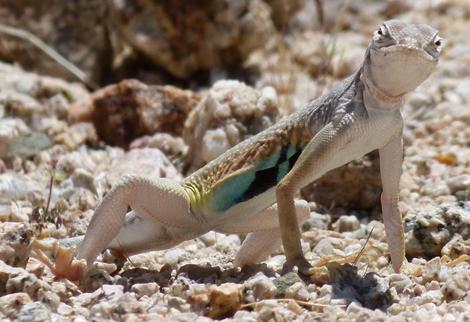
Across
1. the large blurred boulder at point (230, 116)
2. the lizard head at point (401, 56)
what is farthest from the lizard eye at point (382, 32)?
the large blurred boulder at point (230, 116)

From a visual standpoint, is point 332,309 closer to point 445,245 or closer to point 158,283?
point 158,283

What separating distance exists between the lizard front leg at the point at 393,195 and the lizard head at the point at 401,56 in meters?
0.41

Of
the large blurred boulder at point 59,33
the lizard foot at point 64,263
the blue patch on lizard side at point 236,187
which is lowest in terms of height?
the lizard foot at point 64,263

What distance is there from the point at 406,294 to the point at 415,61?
123 cm

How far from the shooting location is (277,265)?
6496 millimetres

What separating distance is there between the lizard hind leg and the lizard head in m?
1.34

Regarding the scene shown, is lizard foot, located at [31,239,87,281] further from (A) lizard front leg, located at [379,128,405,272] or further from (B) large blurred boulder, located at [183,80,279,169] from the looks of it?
(B) large blurred boulder, located at [183,80,279,169]

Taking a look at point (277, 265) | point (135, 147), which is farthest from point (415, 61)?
point (135, 147)

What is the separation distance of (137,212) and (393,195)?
1.52 m

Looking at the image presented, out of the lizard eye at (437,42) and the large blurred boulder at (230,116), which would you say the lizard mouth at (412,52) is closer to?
the lizard eye at (437,42)

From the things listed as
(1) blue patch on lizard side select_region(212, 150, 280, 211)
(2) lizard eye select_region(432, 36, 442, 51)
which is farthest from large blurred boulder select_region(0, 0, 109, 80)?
(2) lizard eye select_region(432, 36, 442, 51)

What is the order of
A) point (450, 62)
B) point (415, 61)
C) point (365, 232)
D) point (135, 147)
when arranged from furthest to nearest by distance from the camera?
1. point (450, 62)
2. point (135, 147)
3. point (365, 232)
4. point (415, 61)

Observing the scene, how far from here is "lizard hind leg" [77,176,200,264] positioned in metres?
5.82

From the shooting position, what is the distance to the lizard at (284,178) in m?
5.63
